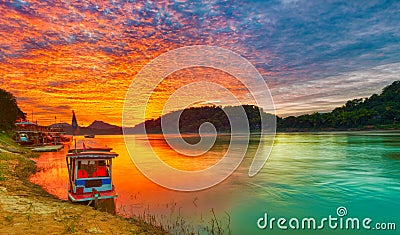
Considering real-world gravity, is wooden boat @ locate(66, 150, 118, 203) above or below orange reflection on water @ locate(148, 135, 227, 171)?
above

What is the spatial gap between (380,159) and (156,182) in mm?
30411

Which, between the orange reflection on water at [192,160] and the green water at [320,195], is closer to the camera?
the green water at [320,195]

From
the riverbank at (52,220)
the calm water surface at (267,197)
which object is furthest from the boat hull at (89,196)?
the calm water surface at (267,197)

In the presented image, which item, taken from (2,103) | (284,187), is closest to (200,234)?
(284,187)

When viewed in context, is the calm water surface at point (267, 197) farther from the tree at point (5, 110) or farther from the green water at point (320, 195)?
the tree at point (5, 110)

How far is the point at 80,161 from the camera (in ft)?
51.5

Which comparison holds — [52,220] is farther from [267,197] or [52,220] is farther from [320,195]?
[320,195]

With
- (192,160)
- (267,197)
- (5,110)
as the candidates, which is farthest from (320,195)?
(5,110)

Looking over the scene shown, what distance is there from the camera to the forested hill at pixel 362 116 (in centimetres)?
11932

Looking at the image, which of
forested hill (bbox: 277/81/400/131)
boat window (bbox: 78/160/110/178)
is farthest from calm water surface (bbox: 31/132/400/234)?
forested hill (bbox: 277/81/400/131)

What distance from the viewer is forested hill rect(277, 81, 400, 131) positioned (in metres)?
119

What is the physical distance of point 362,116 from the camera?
417ft

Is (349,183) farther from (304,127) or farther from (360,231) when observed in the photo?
(304,127)

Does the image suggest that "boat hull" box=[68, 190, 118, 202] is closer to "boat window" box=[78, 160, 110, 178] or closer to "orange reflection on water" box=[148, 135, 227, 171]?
"boat window" box=[78, 160, 110, 178]
